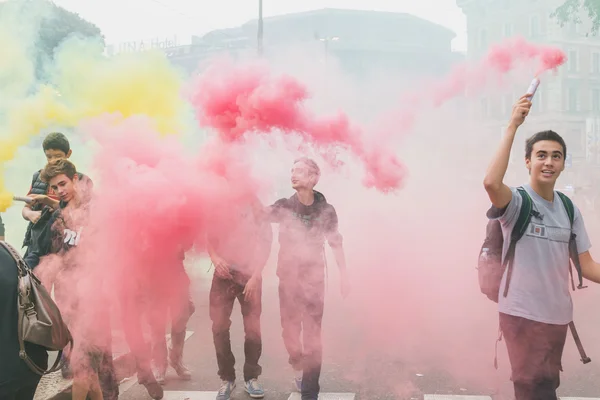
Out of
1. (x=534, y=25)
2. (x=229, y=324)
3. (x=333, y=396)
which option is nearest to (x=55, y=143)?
(x=229, y=324)

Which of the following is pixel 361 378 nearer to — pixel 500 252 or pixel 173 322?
pixel 173 322

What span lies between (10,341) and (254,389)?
233cm

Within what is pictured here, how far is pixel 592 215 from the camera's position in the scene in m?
18.7

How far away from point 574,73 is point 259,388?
34.5 metres

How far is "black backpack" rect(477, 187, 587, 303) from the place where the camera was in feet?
10.3

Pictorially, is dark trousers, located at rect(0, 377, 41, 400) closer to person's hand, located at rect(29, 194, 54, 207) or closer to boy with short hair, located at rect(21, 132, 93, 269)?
boy with short hair, located at rect(21, 132, 93, 269)

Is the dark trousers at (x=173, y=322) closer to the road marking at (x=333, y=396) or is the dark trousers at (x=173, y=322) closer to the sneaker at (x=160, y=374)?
the sneaker at (x=160, y=374)

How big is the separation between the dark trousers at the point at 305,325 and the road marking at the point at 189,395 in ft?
2.16

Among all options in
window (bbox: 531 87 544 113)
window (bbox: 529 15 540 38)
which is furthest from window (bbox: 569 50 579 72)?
window (bbox: 529 15 540 38)

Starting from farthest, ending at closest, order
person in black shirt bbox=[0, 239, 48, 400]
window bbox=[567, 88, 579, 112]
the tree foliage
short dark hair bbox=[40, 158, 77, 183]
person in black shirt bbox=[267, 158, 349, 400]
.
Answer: window bbox=[567, 88, 579, 112]
the tree foliage
person in black shirt bbox=[267, 158, 349, 400]
short dark hair bbox=[40, 158, 77, 183]
person in black shirt bbox=[0, 239, 48, 400]

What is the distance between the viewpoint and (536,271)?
3092 mm

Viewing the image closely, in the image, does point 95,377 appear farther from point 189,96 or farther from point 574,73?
point 574,73

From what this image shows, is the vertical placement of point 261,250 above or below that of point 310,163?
below

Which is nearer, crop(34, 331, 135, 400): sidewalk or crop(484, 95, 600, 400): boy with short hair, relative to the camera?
crop(484, 95, 600, 400): boy with short hair
